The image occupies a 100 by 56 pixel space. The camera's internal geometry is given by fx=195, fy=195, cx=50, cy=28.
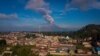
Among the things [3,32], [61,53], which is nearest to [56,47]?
[61,53]

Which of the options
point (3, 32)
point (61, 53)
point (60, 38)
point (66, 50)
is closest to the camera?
point (61, 53)

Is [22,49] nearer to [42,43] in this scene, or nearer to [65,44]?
[42,43]

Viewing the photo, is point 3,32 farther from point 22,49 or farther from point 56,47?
point 56,47

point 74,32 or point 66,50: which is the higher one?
point 74,32

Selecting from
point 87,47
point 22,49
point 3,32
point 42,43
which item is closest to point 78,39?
point 87,47

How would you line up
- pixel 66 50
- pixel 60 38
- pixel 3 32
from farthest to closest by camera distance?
pixel 60 38 < pixel 3 32 < pixel 66 50

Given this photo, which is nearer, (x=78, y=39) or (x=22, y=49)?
(x=22, y=49)
